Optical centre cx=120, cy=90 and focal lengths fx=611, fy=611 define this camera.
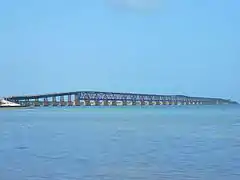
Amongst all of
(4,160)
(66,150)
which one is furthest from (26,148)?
(4,160)

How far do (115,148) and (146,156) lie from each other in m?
5.19

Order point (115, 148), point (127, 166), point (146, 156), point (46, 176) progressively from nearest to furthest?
1. point (46, 176)
2. point (127, 166)
3. point (146, 156)
4. point (115, 148)

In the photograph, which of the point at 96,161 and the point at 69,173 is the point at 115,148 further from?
the point at 69,173

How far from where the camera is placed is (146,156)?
27.6 metres

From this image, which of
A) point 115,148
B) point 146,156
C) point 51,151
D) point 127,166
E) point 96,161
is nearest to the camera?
point 127,166

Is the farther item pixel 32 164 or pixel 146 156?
pixel 146 156

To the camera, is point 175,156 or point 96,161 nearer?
point 96,161

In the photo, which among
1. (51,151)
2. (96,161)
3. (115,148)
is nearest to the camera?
(96,161)

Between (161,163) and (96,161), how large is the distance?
9.22ft

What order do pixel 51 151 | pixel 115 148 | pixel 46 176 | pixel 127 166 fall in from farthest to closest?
pixel 115 148 → pixel 51 151 → pixel 127 166 → pixel 46 176

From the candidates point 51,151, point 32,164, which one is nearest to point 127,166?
point 32,164

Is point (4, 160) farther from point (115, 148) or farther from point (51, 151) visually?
point (115, 148)

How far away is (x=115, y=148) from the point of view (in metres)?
32.6

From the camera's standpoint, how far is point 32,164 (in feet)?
79.7
